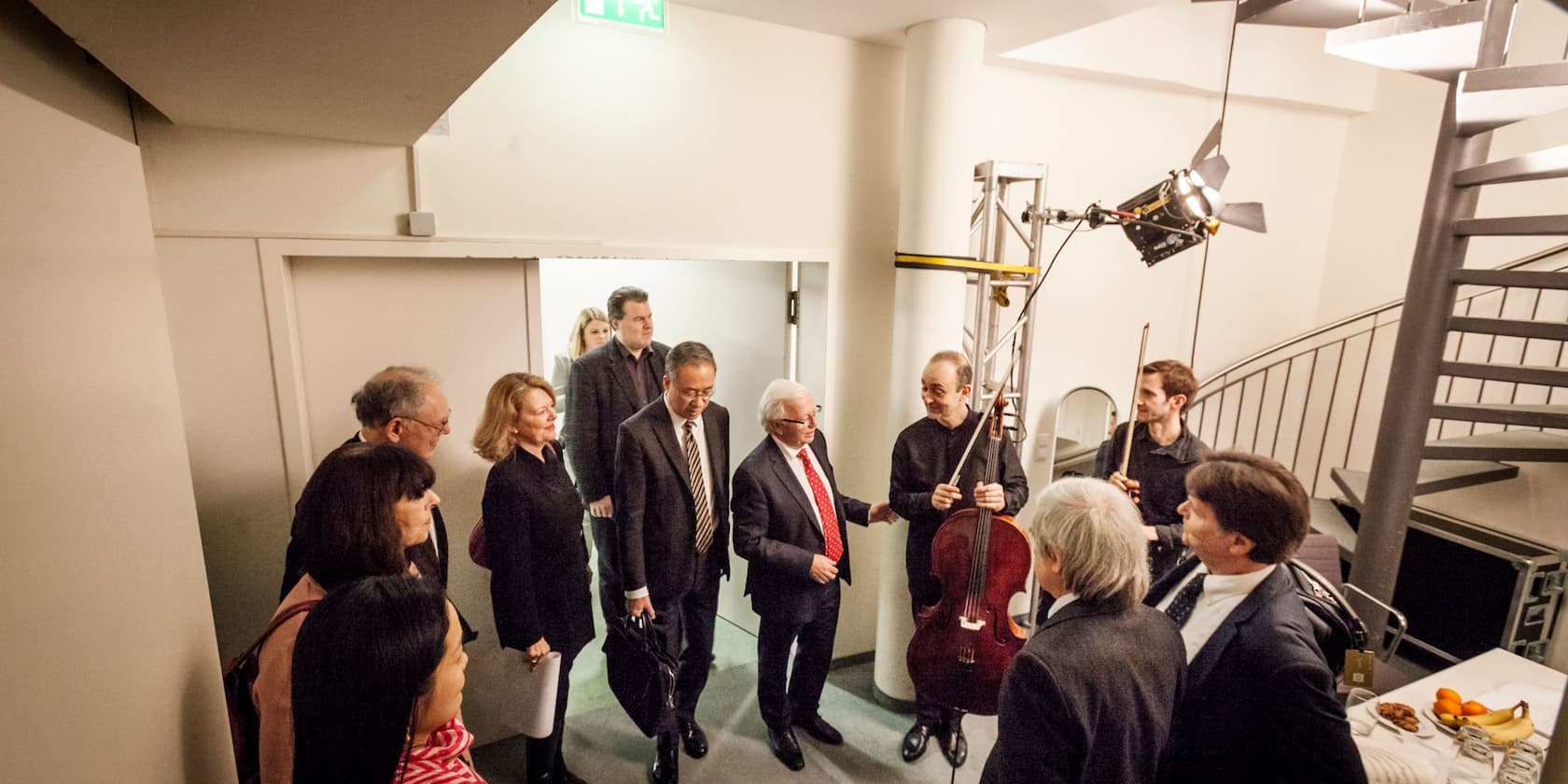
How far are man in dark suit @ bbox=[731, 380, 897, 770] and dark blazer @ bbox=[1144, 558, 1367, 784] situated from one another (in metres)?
1.17

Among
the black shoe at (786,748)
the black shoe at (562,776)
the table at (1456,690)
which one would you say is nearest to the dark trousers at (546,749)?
the black shoe at (562,776)

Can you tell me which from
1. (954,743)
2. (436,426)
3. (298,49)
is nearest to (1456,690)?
(954,743)

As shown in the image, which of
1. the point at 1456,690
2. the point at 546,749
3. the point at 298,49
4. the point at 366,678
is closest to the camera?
the point at 366,678

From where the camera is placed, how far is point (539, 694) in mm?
2213

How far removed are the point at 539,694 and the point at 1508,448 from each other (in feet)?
12.6

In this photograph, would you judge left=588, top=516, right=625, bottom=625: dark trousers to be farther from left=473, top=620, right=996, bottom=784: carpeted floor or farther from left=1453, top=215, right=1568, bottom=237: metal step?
left=1453, top=215, right=1568, bottom=237: metal step

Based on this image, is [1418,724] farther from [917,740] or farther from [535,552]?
[535,552]

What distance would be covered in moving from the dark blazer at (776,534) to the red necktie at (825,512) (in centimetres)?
3

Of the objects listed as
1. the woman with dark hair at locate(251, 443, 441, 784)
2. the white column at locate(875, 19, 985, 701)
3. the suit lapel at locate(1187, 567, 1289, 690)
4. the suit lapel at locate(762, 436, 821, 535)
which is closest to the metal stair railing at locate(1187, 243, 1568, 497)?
the white column at locate(875, 19, 985, 701)

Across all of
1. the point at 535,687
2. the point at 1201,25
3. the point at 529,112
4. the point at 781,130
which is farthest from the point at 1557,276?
the point at 535,687

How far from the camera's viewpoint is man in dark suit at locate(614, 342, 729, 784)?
2332mm

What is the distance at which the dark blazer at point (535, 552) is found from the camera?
6.71 feet

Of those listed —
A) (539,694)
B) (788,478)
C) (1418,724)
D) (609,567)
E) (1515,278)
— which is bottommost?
(539,694)

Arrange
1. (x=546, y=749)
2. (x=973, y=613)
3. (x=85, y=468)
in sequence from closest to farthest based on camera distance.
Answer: (x=85, y=468), (x=973, y=613), (x=546, y=749)
